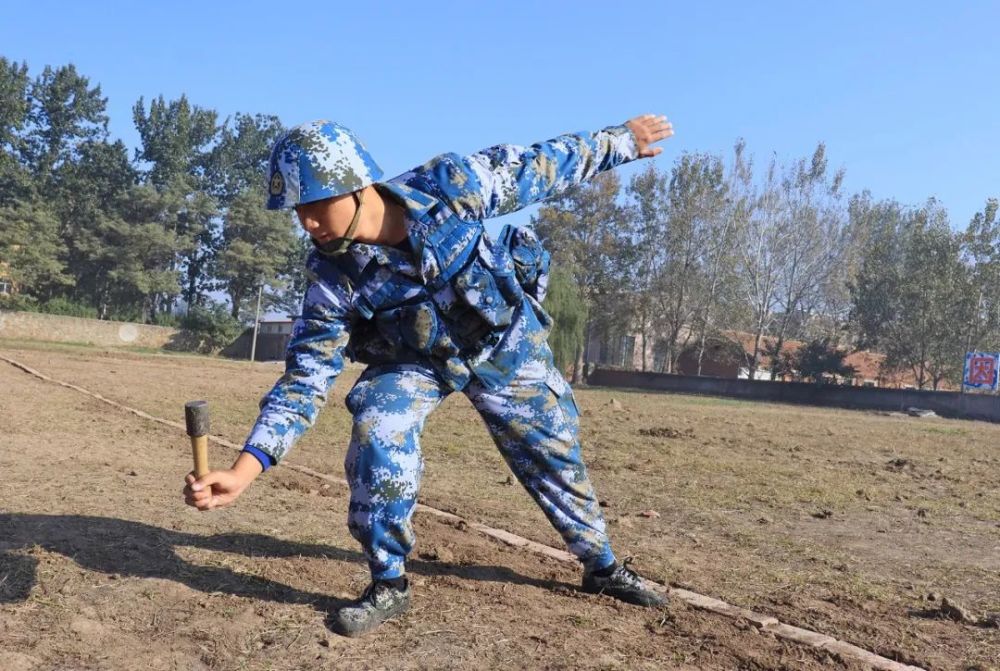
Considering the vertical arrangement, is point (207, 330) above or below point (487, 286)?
above

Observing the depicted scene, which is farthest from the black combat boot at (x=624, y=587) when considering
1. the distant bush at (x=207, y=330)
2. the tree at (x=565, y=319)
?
the distant bush at (x=207, y=330)

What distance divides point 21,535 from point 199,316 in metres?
58.0

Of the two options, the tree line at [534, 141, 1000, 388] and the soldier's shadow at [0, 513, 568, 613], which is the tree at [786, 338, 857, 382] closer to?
the tree line at [534, 141, 1000, 388]

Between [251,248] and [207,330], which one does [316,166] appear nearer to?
[207,330]

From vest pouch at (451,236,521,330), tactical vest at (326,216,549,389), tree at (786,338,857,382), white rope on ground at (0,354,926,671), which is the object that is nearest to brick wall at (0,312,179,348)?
tree at (786,338,857,382)

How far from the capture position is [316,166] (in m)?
2.92

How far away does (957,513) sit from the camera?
6.81m

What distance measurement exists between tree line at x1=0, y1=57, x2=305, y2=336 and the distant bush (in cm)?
70

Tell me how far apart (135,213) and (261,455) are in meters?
66.8

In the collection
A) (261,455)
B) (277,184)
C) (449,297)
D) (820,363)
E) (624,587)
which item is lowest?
(624,587)

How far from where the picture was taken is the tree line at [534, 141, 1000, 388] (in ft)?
171

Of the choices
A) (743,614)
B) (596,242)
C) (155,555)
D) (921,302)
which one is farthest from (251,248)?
(743,614)

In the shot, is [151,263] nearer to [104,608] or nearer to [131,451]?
[131,451]

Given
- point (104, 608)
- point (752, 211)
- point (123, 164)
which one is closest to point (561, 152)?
point (104, 608)
